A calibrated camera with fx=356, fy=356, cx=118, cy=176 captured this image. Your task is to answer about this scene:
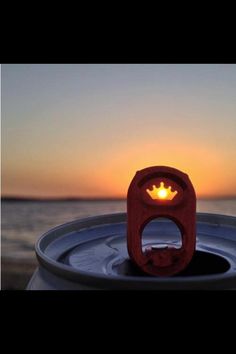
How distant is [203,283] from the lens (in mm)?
3047

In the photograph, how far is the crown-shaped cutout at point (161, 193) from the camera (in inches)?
173

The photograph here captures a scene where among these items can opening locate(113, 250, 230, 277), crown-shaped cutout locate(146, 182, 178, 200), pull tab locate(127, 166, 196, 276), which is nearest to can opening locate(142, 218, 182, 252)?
can opening locate(113, 250, 230, 277)

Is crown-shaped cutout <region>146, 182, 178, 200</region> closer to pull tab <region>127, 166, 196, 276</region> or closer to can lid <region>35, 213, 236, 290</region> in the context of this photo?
pull tab <region>127, 166, 196, 276</region>

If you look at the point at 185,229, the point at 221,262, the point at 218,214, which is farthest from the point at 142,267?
the point at 218,214

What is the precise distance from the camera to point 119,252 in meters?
5.03

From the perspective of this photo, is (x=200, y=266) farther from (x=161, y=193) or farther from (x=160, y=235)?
(x=161, y=193)

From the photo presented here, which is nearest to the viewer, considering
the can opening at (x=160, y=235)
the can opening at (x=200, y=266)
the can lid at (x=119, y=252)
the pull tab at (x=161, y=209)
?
the can lid at (x=119, y=252)

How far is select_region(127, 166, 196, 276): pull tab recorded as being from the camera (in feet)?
14.3

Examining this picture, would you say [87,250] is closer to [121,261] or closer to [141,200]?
[121,261]

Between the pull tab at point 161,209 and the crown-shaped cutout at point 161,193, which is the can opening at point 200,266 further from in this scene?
the crown-shaped cutout at point 161,193

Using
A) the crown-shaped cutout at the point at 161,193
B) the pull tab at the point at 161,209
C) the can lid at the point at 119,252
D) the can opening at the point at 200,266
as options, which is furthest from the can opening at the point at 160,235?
the crown-shaped cutout at the point at 161,193

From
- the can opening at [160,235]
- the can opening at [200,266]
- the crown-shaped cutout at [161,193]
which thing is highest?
the crown-shaped cutout at [161,193]

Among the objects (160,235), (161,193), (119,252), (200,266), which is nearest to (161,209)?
(161,193)

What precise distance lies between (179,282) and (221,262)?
206cm
